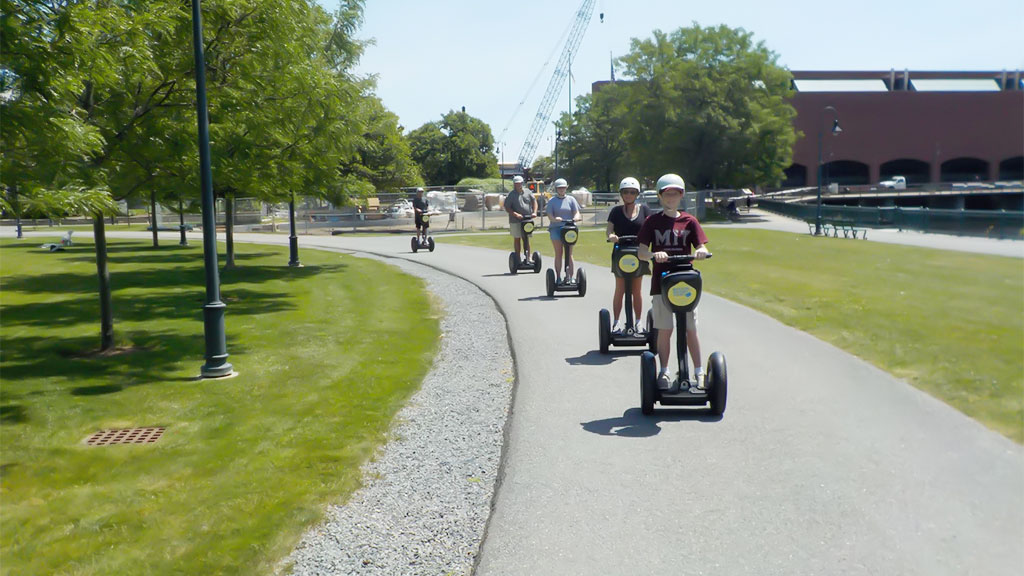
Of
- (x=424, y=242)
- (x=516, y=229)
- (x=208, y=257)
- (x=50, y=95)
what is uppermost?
(x=50, y=95)

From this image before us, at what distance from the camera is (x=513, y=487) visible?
567cm

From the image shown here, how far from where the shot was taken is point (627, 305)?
9.96 metres

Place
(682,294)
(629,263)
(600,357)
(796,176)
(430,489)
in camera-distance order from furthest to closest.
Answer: (796,176) → (600,357) → (629,263) → (682,294) → (430,489)

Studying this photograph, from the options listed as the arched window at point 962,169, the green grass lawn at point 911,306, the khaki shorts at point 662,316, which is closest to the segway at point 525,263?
the green grass lawn at point 911,306

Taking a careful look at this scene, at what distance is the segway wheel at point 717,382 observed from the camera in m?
6.95

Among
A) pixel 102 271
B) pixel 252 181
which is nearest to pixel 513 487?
pixel 102 271

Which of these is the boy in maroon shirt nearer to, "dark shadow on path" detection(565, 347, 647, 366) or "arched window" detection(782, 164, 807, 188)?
"dark shadow on path" detection(565, 347, 647, 366)

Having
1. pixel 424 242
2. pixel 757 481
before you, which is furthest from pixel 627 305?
pixel 424 242

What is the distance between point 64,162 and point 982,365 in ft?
34.9

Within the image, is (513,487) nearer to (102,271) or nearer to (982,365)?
(982,365)

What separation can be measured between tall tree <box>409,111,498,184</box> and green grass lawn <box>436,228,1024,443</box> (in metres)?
80.3

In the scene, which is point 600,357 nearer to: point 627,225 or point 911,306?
point 627,225

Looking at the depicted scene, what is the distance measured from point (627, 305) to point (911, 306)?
758cm

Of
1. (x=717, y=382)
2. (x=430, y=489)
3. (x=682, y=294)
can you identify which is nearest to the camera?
(x=430, y=489)
